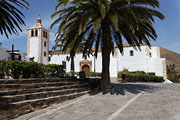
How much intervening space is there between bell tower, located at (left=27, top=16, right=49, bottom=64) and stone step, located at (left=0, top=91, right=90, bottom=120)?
3446cm

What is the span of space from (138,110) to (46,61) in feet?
127

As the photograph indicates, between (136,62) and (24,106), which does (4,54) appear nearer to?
(136,62)

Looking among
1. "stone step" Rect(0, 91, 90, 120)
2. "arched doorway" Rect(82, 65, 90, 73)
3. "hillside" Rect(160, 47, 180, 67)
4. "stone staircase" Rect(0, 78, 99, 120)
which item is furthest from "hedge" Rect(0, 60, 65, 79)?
"hillside" Rect(160, 47, 180, 67)

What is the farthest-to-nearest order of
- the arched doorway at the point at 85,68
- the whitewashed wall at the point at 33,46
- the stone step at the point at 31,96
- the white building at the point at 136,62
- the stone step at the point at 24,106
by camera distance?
the whitewashed wall at the point at 33,46
the arched doorway at the point at 85,68
the white building at the point at 136,62
the stone step at the point at 31,96
the stone step at the point at 24,106

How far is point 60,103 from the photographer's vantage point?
752 centimetres

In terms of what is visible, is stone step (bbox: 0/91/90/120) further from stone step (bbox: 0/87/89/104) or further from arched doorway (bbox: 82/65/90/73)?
arched doorway (bbox: 82/65/90/73)

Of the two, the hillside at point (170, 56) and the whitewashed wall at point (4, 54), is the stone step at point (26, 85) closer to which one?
the whitewashed wall at point (4, 54)

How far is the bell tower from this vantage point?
4109 centimetres

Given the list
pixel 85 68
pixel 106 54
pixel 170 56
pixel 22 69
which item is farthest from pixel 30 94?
pixel 170 56

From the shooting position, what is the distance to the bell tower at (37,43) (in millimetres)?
41094

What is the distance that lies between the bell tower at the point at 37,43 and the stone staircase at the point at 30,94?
33019 millimetres

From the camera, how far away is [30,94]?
660 cm

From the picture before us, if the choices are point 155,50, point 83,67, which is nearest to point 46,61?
point 83,67

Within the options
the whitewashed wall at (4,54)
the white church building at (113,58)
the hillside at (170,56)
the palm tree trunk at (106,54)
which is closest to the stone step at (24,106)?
the palm tree trunk at (106,54)
